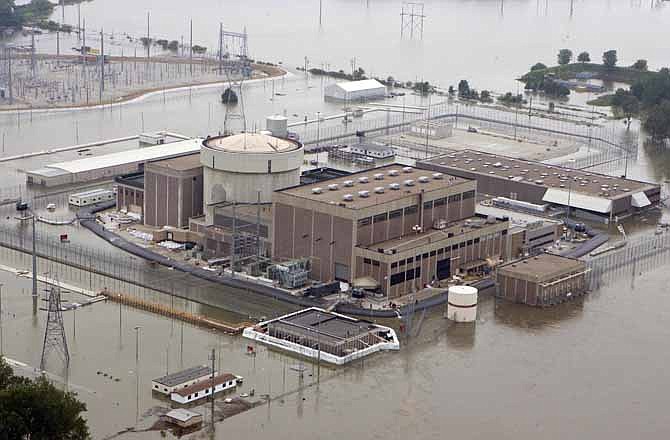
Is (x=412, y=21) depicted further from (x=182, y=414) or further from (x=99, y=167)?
(x=182, y=414)

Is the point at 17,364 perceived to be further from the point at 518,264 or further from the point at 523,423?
the point at 518,264

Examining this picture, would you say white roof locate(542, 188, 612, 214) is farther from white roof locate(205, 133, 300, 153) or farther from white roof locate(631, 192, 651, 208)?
white roof locate(205, 133, 300, 153)

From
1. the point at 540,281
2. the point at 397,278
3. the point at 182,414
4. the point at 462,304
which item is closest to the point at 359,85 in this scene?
the point at 397,278

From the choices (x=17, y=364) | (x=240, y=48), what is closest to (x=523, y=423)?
(x=17, y=364)

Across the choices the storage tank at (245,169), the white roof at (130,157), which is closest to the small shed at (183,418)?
the storage tank at (245,169)

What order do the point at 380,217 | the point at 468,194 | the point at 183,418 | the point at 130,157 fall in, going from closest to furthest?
the point at 183,418 → the point at 380,217 → the point at 468,194 → the point at 130,157
